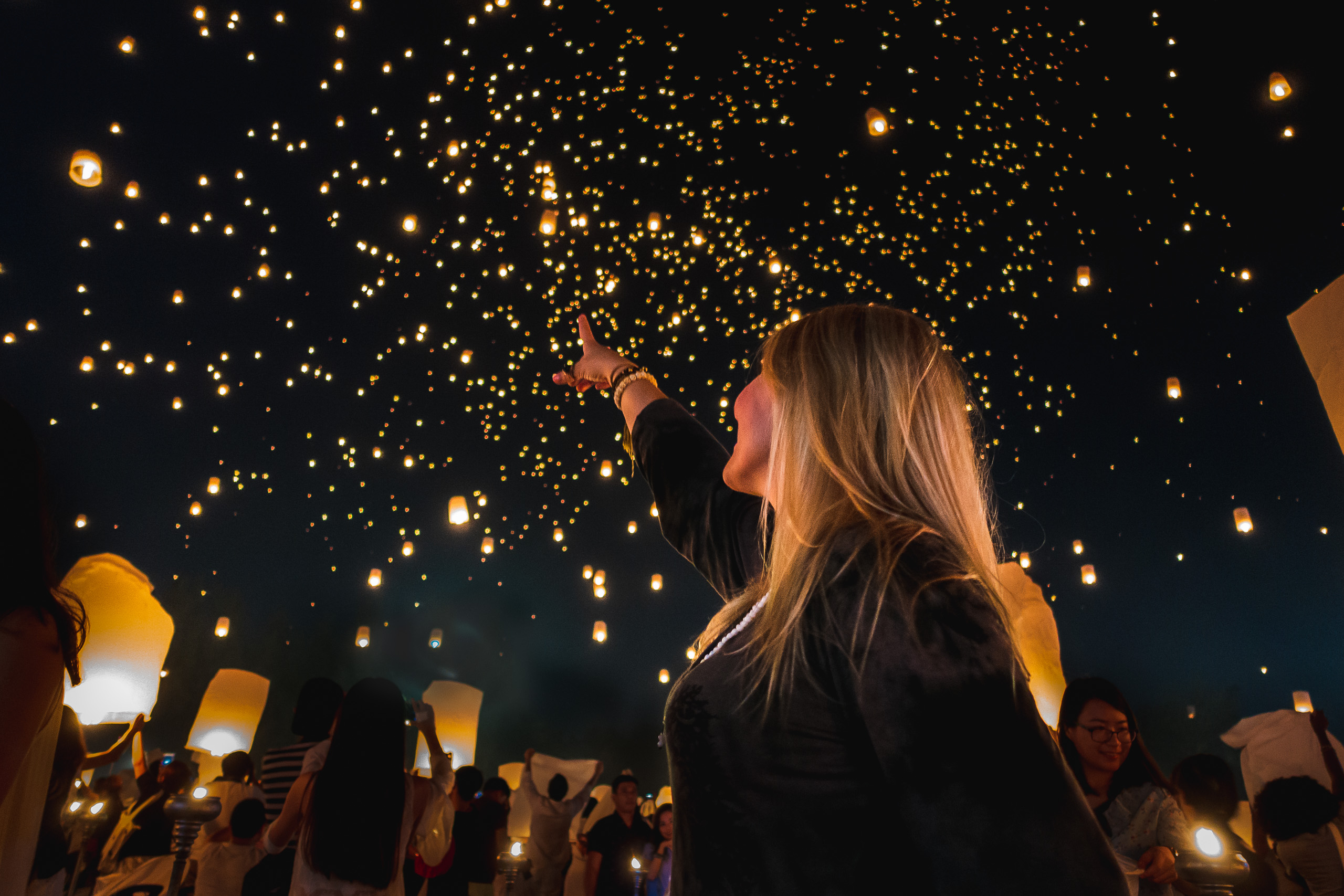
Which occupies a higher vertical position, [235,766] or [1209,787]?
[235,766]

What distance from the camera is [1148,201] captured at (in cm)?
645

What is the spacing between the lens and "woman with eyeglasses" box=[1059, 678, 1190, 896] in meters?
2.53

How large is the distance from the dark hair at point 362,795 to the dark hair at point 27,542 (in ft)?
5.11

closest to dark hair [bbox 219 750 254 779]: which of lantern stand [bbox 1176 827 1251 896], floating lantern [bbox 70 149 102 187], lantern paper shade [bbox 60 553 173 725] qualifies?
lantern paper shade [bbox 60 553 173 725]

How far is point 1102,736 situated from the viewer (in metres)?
2.87

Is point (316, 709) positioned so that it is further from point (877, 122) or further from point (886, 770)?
point (877, 122)

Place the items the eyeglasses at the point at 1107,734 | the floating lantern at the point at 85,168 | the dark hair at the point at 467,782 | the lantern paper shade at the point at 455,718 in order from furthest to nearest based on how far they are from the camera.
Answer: the lantern paper shade at the point at 455,718, the dark hair at the point at 467,782, the floating lantern at the point at 85,168, the eyeglasses at the point at 1107,734

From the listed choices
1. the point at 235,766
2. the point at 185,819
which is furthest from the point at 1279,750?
the point at 235,766

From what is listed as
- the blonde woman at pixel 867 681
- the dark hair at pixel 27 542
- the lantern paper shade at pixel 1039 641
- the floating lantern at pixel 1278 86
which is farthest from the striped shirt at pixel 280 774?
the floating lantern at pixel 1278 86

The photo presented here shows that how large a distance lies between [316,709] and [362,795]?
116cm

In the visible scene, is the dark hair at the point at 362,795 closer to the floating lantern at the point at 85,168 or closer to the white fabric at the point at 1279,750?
the floating lantern at the point at 85,168

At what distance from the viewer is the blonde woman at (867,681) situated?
23.1 inches

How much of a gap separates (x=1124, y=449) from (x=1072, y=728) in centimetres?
750

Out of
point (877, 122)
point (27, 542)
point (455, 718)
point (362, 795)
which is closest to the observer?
point (27, 542)
